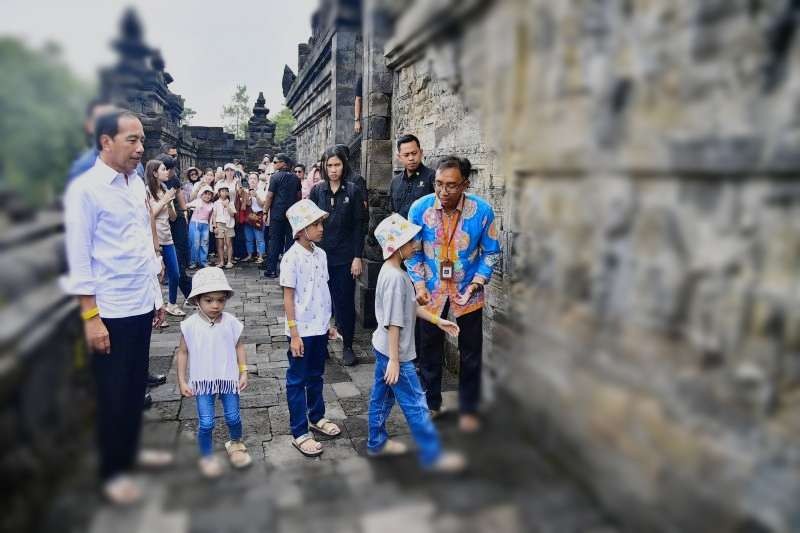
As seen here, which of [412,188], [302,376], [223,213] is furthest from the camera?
[223,213]

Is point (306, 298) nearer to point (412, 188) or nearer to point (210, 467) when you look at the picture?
point (412, 188)

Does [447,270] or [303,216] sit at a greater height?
[303,216]

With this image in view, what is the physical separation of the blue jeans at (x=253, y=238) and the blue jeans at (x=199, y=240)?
120 cm

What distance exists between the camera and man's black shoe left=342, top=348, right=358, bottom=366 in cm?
488

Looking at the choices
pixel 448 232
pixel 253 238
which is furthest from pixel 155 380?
pixel 253 238

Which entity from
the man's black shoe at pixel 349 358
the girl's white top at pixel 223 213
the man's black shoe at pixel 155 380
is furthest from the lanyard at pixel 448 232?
the girl's white top at pixel 223 213

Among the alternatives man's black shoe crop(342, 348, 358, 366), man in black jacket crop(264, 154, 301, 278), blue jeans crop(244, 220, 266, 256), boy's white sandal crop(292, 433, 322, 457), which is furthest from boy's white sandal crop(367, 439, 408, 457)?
blue jeans crop(244, 220, 266, 256)

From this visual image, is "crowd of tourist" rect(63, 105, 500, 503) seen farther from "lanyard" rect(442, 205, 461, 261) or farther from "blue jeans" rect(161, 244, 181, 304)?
"blue jeans" rect(161, 244, 181, 304)

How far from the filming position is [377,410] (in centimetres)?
314

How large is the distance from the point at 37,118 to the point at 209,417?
232cm

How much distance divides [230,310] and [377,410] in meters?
4.20

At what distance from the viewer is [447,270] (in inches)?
Result: 133

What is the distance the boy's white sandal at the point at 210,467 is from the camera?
1.17 metres

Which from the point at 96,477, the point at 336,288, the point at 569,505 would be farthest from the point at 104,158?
the point at 336,288
